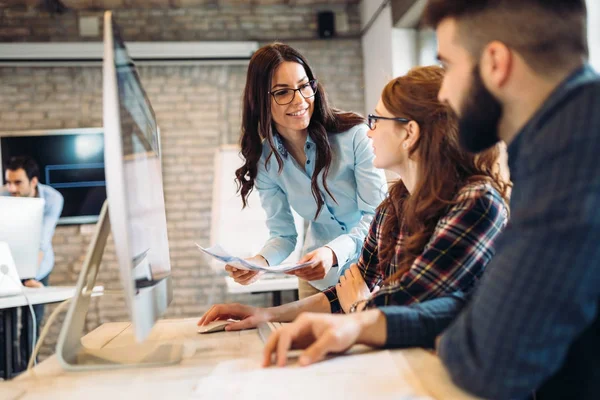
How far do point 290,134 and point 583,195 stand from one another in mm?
1547

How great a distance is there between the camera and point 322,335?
888 millimetres

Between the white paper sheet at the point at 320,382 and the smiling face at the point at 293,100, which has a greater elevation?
the smiling face at the point at 293,100

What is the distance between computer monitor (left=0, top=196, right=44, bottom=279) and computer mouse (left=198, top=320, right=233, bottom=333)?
1.72 metres

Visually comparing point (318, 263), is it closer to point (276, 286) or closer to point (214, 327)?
point (214, 327)

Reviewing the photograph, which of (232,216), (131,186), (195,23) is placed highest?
(195,23)

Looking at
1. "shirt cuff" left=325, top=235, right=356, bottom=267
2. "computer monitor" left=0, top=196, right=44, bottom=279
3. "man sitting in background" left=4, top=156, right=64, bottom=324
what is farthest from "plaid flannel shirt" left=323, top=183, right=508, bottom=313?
"man sitting in background" left=4, top=156, right=64, bottom=324

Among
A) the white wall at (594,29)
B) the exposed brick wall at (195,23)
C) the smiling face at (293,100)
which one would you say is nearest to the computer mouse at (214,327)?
the smiling face at (293,100)

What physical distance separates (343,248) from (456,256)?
0.80 metres

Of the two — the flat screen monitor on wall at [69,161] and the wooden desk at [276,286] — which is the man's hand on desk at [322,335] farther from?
the flat screen monitor on wall at [69,161]

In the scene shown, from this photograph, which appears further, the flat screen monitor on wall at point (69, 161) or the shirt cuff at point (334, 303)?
the flat screen monitor on wall at point (69, 161)

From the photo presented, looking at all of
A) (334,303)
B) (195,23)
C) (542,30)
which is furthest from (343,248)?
(195,23)

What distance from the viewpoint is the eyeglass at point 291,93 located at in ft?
6.59

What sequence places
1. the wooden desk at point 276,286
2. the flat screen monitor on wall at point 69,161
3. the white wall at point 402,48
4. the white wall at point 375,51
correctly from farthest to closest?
1. the flat screen monitor on wall at point 69,161
2. the white wall at point 375,51
3. the white wall at point 402,48
4. the wooden desk at point 276,286

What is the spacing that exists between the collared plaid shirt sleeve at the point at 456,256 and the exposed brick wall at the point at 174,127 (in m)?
4.22
